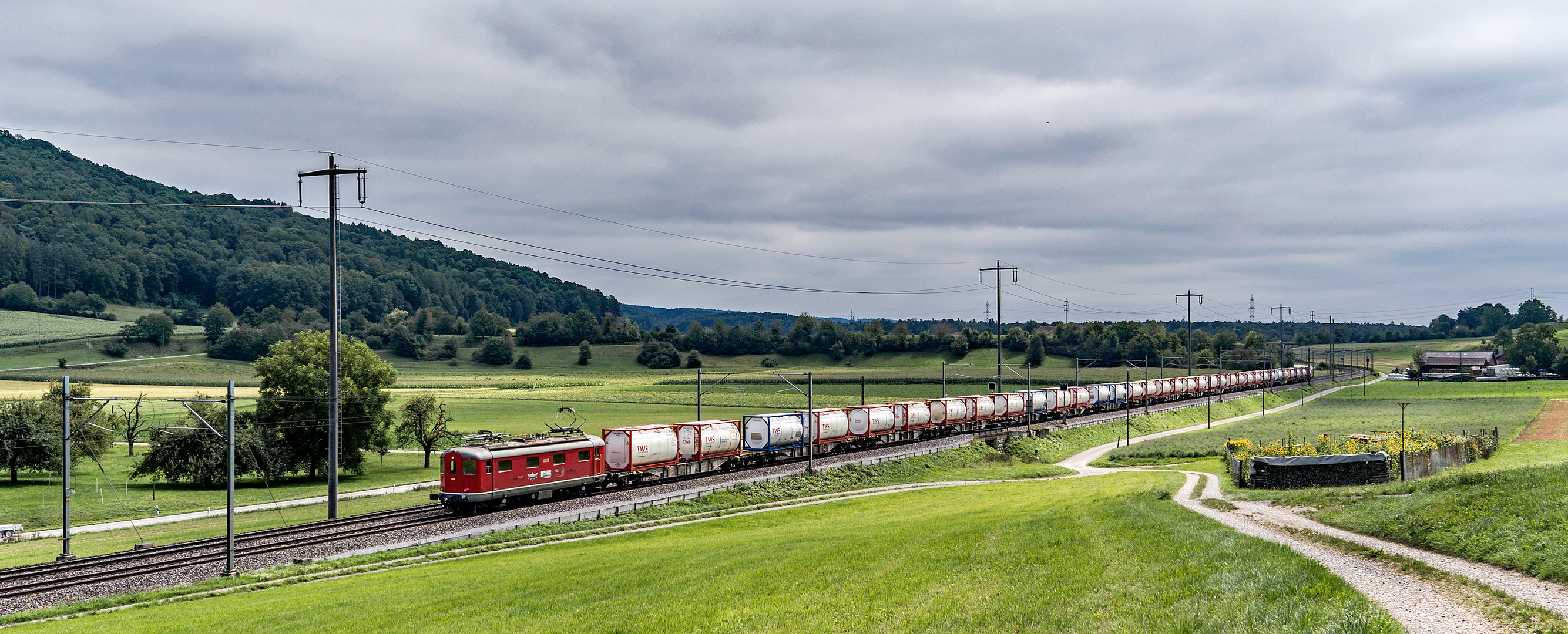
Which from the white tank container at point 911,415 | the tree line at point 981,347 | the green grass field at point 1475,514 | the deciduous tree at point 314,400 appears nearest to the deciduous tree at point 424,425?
the deciduous tree at point 314,400

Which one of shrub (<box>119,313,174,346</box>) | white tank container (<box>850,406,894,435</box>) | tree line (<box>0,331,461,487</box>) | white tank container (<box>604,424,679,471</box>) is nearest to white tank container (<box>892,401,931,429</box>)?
white tank container (<box>850,406,894,435</box>)

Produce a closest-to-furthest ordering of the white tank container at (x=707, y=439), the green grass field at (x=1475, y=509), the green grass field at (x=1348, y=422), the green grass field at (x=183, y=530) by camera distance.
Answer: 1. the green grass field at (x=1475, y=509)
2. the green grass field at (x=183, y=530)
3. the white tank container at (x=707, y=439)
4. the green grass field at (x=1348, y=422)

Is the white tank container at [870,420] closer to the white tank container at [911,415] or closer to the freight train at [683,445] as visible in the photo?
the freight train at [683,445]

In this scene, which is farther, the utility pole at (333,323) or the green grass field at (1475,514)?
the utility pole at (333,323)

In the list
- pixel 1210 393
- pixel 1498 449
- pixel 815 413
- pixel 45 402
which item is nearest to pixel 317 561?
pixel 815 413

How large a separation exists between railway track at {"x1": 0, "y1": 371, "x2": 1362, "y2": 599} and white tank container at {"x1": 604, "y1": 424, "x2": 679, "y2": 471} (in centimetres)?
892

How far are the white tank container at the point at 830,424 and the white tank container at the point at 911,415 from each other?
20.1ft

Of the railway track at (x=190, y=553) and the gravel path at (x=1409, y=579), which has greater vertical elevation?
the gravel path at (x=1409, y=579)

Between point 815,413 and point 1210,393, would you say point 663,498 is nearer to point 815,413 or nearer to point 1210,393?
point 815,413

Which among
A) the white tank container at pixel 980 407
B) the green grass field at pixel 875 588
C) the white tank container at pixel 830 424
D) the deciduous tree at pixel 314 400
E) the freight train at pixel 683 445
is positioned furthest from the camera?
the white tank container at pixel 980 407

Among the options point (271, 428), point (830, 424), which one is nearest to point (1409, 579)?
point (830, 424)

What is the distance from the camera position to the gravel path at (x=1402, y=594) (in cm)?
1267

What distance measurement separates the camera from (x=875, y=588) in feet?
59.6

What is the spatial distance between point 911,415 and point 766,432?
18.8 meters
